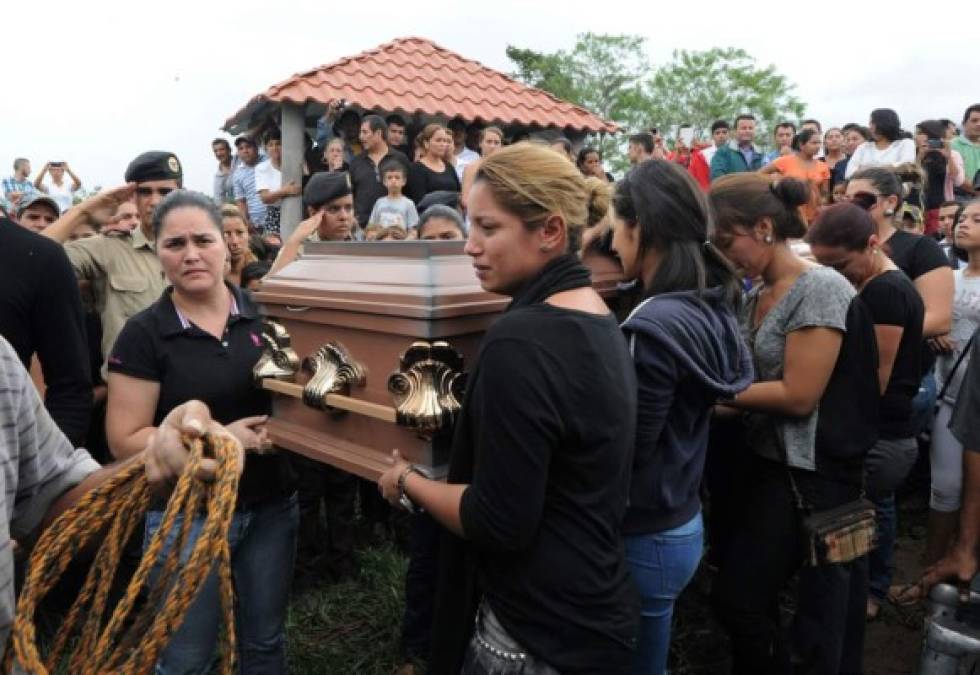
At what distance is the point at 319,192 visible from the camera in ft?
11.2

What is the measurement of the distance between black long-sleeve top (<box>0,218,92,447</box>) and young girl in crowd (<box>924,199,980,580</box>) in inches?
134

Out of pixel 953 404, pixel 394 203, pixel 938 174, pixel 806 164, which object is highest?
pixel 806 164

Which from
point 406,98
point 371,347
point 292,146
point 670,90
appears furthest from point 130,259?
point 670,90

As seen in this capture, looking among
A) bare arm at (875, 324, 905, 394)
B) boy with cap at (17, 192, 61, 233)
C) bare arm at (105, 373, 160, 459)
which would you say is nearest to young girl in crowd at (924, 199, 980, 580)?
bare arm at (875, 324, 905, 394)

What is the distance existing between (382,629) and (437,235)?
1759 millimetres

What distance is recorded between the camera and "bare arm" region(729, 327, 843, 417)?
2.10 m

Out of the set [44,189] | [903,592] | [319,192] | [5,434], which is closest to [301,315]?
[5,434]

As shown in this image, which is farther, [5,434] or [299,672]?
[299,672]

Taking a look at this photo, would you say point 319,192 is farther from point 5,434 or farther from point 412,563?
point 5,434

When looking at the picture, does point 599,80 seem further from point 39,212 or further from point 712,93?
point 39,212

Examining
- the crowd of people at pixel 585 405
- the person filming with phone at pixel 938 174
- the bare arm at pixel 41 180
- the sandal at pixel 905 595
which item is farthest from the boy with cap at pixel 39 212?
the bare arm at pixel 41 180

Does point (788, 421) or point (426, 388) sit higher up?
point (426, 388)

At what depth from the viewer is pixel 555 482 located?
1.41 metres

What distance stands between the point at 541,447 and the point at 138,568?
65 cm
